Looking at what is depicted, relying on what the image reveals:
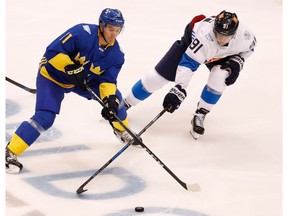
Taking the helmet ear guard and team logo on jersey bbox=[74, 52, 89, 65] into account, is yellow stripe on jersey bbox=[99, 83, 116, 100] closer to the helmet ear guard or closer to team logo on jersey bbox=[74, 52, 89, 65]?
team logo on jersey bbox=[74, 52, 89, 65]

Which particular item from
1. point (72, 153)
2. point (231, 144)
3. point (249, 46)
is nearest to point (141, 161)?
point (72, 153)

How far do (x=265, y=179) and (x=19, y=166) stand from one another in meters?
1.37

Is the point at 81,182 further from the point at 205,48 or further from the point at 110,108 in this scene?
the point at 205,48

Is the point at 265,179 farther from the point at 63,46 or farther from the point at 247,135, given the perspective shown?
the point at 63,46

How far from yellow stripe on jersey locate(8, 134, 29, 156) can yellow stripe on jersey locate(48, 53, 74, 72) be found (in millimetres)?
438

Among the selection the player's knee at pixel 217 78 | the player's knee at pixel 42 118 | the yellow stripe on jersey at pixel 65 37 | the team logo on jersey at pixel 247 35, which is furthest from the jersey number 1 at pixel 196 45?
the player's knee at pixel 42 118

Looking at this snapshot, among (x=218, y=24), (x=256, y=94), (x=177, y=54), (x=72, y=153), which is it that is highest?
(x=218, y=24)

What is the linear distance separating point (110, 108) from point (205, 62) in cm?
84

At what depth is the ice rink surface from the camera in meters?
3.55

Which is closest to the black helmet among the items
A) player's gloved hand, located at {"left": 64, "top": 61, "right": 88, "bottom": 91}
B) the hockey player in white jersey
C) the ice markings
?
the hockey player in white jersey

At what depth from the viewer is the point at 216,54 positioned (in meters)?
4.28

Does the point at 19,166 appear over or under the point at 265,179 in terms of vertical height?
over

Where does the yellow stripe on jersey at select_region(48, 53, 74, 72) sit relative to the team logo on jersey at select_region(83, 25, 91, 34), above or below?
below

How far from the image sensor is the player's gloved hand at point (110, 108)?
379 cm
